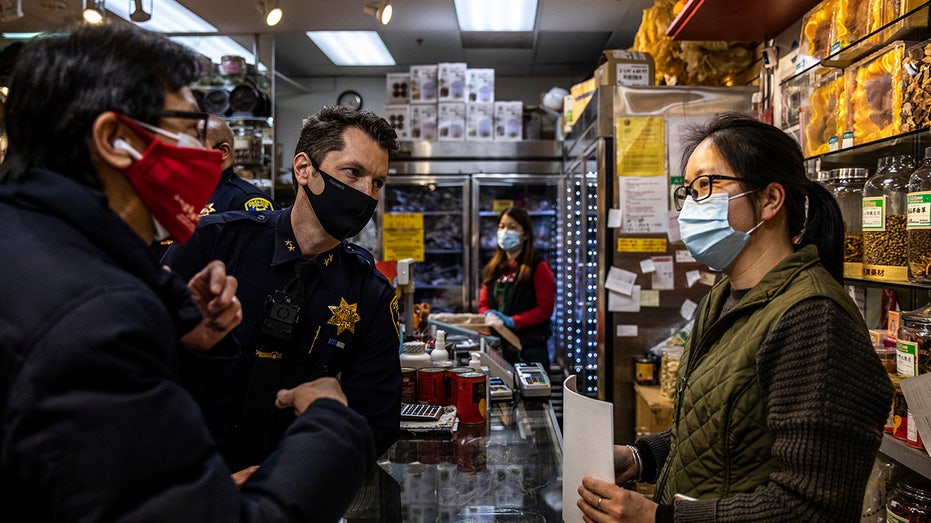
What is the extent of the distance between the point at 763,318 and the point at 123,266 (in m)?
1.24

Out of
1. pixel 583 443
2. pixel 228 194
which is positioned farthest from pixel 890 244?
pixel 228 194

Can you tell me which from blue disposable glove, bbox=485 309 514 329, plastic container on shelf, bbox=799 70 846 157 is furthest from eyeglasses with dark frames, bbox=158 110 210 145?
blue disposable glove, bbox=485 309 514 329

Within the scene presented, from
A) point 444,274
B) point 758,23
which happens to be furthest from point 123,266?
point 444,274

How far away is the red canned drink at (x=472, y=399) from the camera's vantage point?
256cm

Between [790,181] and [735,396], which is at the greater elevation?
[790,181]

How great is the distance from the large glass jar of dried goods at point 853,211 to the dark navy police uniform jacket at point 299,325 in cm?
157

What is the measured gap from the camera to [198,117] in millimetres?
1001

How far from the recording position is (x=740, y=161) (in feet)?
5.35

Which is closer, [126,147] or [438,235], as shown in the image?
[126,147]

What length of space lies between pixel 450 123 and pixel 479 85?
469 mm

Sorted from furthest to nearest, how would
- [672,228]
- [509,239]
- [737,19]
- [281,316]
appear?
[509,239] < [672,228] < [737,19] < [281,316]

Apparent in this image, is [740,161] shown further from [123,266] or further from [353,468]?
[123,266]

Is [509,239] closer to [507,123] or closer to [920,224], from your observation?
[507,123]

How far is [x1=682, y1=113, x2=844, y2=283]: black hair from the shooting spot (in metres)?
1.61
